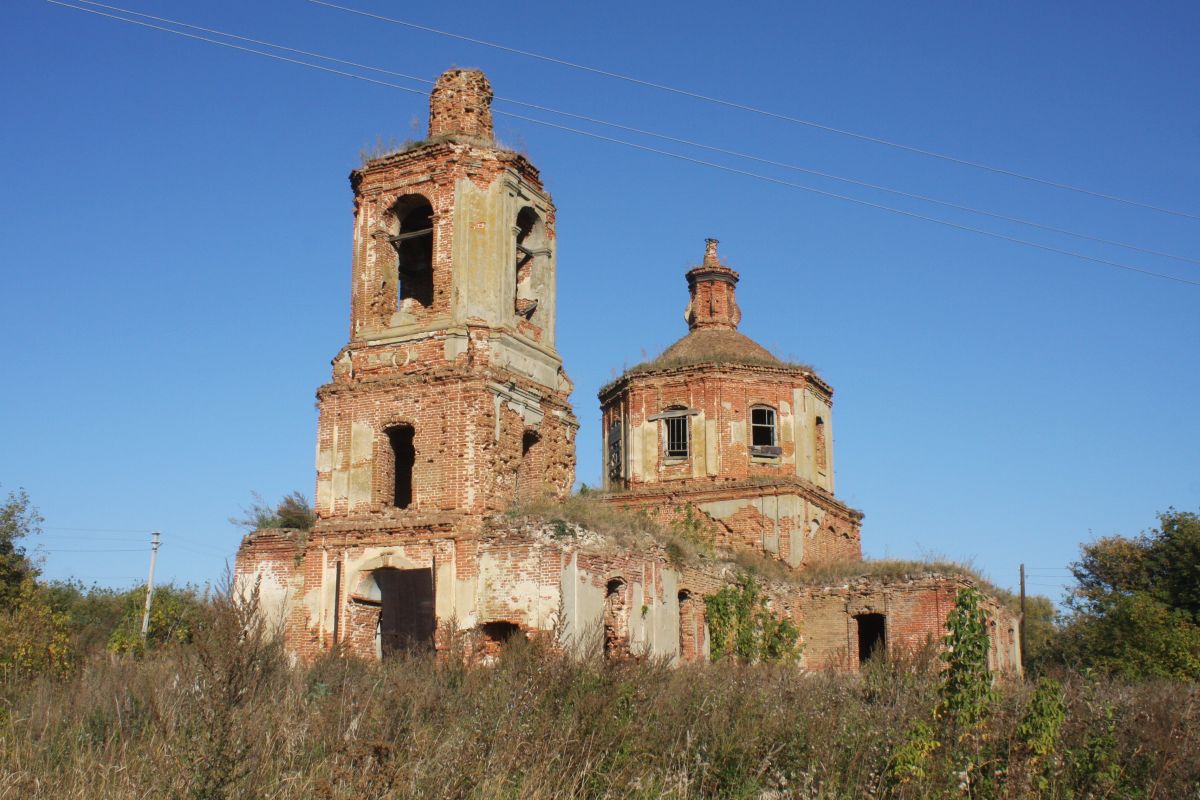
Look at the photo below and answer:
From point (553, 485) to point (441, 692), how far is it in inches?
403

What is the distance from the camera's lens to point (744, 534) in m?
27.1

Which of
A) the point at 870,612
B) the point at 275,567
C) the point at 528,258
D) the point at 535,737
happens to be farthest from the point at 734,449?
the point at 535,737

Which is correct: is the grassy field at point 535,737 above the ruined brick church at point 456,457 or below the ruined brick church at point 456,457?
below

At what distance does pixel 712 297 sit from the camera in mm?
31547

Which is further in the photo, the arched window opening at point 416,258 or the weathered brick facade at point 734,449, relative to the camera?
the weathered brick facade at point 734,449

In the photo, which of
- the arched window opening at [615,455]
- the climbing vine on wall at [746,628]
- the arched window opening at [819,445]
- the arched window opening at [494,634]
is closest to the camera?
the arched window opening at [494,634]

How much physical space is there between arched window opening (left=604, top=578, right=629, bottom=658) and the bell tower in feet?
7.08

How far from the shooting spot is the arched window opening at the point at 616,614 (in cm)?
1817

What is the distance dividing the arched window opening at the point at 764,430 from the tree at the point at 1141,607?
8172mm

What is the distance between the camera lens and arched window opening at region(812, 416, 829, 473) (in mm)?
29125

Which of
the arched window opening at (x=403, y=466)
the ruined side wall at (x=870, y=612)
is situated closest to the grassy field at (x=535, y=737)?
the arched window opening at (x=403, y=466)

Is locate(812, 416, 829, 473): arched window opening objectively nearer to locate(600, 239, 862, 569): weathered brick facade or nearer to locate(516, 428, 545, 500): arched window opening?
locate(600, 239, 862, 569): weathered brick facade

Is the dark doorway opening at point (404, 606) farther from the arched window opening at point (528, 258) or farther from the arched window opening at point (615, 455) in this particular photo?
the arched window opening at point (615, 455)

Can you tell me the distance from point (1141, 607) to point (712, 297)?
13.3 m
